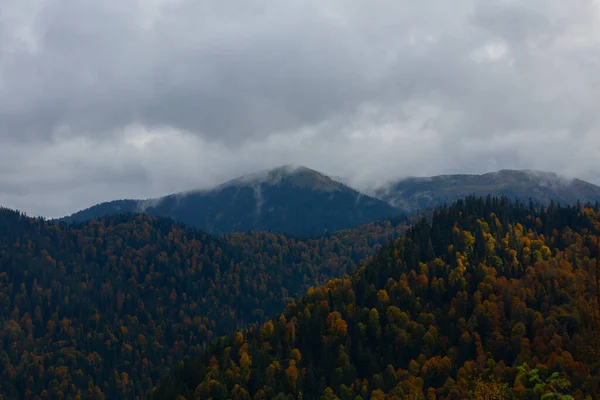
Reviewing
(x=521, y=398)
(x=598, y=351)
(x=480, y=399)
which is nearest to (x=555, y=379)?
(x=598, y=351)

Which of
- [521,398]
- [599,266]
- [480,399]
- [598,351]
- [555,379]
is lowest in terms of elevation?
[521,398]

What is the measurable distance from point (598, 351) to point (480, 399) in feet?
135

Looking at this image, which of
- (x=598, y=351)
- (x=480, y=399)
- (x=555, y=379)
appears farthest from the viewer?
(x=480, y=399)

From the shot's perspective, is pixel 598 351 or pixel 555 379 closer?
pixel 598 351

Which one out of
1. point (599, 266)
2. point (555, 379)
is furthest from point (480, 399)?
point (599, 266)

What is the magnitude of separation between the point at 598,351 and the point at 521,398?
187m

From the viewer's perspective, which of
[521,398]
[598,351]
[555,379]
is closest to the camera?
[598,351]

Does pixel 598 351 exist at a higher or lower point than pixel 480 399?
higher

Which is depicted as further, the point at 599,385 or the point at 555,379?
the point at 599,385

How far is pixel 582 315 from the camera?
27219 millimetres

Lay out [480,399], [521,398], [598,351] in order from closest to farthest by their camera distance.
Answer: [598,351] < [480,399] < [521,398]

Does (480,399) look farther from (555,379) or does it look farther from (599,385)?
(599,385)

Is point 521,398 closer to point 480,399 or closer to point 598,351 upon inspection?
point 480,399

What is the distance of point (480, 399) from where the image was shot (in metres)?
65.3
